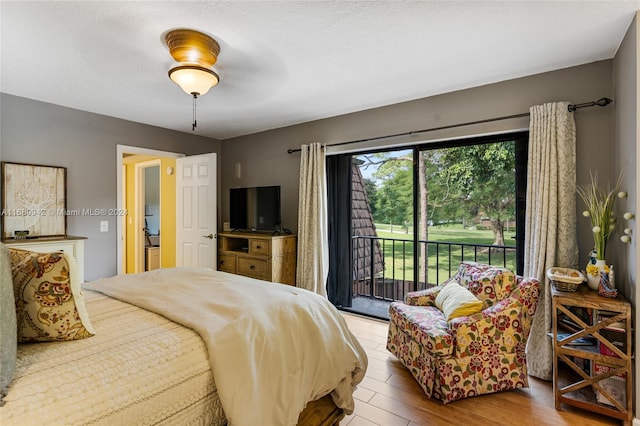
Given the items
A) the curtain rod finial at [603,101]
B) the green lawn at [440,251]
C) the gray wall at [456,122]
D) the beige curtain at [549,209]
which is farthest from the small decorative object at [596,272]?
the curtain rod finial at [603,101]

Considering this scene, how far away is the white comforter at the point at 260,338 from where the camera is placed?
1192mm

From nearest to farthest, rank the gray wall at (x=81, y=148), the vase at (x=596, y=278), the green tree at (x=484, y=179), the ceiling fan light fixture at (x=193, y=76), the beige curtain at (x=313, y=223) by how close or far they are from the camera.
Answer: the vase at (x=596, y=278) → the ceiling fan light fixture at (x=193, y=76) → the green tree at (x=484, y=179) → the gray wall at (x=81, y=148) → the beige curtain at (x=313, y=223)

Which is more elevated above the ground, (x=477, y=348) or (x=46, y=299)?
(x=46, y=299)

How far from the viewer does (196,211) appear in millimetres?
4281

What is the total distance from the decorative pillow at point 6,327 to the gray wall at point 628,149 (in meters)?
2.82

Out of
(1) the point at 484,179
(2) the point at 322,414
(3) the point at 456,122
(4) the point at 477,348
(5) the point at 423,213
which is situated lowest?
(2) the point at 322,414

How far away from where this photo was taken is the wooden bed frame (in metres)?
1.63

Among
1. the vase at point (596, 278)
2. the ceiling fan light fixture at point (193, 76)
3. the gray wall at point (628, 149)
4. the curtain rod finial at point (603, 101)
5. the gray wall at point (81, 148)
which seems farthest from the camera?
the gray wall at point (81, 148)

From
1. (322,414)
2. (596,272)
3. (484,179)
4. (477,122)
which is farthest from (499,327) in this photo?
(477,122)

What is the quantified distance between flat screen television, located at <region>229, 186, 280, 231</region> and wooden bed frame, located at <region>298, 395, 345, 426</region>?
2.54 m

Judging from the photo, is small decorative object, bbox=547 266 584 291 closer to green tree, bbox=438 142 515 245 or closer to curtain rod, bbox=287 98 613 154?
green tree, bbox=438 142 515 245

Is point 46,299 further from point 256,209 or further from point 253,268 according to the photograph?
point 256,209

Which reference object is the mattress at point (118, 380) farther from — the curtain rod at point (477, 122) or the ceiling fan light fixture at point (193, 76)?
the curtain rod at point (477, 122)

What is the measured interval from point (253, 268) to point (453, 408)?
263 cm
